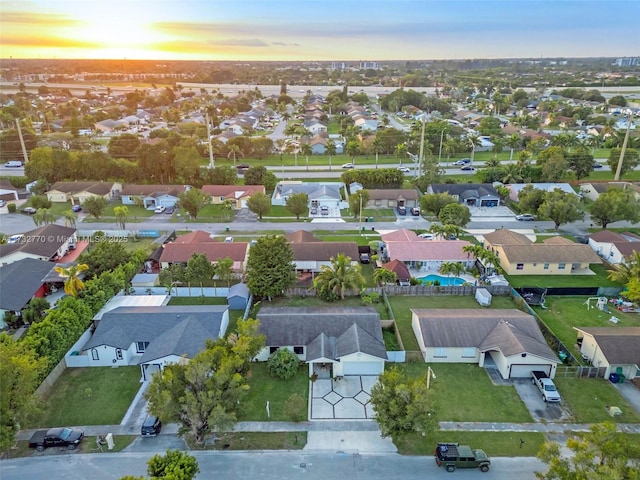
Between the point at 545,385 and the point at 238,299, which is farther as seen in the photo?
the point at 238,299

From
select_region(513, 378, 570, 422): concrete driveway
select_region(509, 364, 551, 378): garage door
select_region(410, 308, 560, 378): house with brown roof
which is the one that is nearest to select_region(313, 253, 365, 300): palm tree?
select_region(410, 308, 560, 378): house with brown roof

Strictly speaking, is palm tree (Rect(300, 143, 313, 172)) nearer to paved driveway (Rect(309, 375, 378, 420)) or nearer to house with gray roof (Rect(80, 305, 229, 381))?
house with gray roof (Rect(80, 305, 229, 381))

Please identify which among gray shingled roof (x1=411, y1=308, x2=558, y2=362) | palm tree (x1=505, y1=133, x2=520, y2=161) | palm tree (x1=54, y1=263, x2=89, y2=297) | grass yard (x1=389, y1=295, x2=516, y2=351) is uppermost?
palm tree (x1=505, y1=133, x2=520, y2=161)

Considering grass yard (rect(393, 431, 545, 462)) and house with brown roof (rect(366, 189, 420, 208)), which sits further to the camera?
house with brown roof (rect(366, 189, 420, 208))

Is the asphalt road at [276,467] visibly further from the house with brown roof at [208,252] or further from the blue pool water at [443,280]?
the house with brown roof at [208,252]

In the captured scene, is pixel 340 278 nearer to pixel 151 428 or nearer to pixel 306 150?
pixel 151 428

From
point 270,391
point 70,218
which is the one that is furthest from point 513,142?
point 270,391
